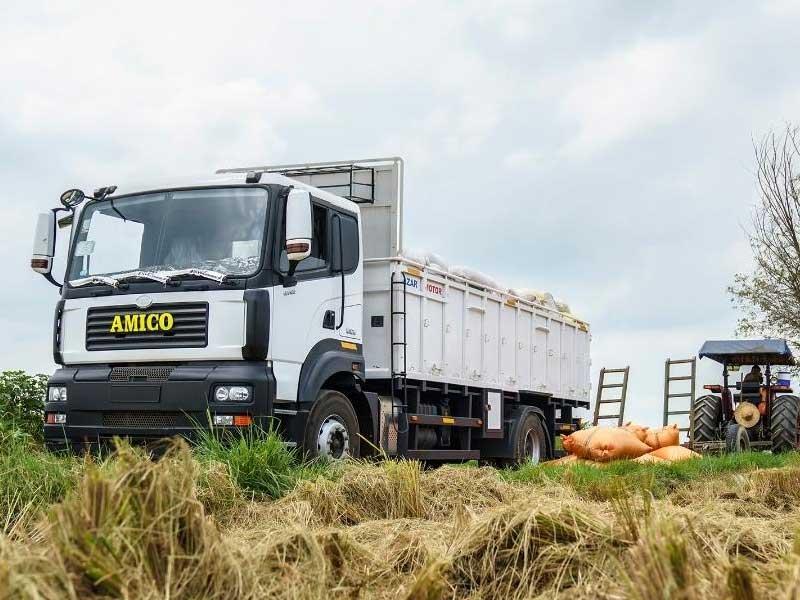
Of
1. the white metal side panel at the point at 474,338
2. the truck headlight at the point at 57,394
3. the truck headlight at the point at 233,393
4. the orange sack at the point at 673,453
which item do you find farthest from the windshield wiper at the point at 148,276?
the orange sack at the point at 673,453

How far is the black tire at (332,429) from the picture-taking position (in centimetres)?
1052

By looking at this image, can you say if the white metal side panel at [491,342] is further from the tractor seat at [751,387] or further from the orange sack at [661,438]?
the tractor seat at [751,387]

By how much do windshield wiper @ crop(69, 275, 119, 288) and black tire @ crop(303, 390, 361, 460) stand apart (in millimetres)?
2428

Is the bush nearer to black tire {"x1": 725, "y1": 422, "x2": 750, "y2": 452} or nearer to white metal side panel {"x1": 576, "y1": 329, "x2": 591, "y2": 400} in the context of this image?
white metal side panel {"x1": 576, "y1": 329, "x2": 591, "y2": 400}

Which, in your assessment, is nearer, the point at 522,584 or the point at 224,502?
the point at 522,584

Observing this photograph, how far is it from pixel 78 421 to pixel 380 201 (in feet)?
15.4

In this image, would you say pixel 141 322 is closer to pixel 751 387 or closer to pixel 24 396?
pixel 24 396

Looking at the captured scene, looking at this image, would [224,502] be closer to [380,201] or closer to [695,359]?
[380,201]

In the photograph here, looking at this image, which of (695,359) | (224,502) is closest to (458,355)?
(224,502)

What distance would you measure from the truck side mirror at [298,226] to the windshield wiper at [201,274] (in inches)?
29.6

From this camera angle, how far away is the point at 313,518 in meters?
6.71

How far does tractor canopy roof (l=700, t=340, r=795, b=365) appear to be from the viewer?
20672 mm

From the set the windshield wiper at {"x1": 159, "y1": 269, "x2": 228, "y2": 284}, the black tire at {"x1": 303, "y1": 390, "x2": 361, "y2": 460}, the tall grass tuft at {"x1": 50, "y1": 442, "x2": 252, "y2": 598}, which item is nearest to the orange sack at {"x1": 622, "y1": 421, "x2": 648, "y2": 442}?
the black tire at {"x1": 303, "y1": 390, "x2": 361, "y2": 460}

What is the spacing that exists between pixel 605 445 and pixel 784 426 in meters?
5.73
